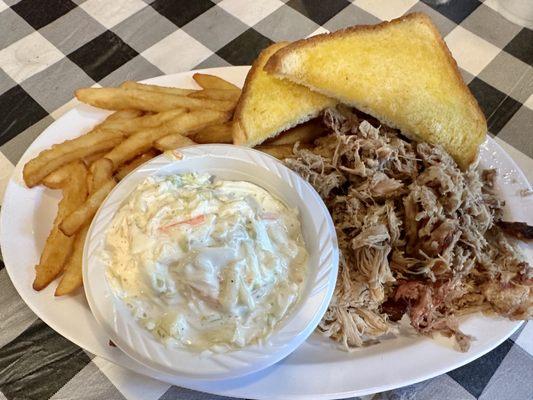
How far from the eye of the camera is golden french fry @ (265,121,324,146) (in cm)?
184

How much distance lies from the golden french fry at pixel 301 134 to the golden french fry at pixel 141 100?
200 millimetres

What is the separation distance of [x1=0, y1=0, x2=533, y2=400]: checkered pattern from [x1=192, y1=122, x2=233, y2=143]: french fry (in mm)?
710

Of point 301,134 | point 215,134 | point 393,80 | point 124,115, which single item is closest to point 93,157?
point 124,115

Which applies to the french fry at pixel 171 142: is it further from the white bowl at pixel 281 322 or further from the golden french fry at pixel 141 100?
the golden french fry at pixel 141 100

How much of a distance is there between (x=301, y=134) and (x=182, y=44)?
973 millimetres

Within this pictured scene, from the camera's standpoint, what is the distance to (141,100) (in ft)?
5.97

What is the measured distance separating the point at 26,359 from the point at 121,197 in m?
0.62

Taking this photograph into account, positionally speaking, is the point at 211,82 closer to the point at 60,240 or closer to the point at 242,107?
the point at 242,107

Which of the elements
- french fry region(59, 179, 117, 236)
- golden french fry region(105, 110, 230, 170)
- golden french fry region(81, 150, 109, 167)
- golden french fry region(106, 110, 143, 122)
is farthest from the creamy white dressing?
golden french fry region(106, 110, 143, 122)

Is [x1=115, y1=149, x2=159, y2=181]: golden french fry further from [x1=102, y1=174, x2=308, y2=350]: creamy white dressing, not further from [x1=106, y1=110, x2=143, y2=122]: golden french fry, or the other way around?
[x1=102, y1=174, x2=308, y2=350]: creamy white dressing

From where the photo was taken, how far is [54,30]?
2490 millimetres

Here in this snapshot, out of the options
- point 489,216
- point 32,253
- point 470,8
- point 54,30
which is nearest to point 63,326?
point 32,253

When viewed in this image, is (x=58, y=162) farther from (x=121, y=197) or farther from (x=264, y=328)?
(x=264, y=328)

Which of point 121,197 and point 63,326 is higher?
point 121,197
